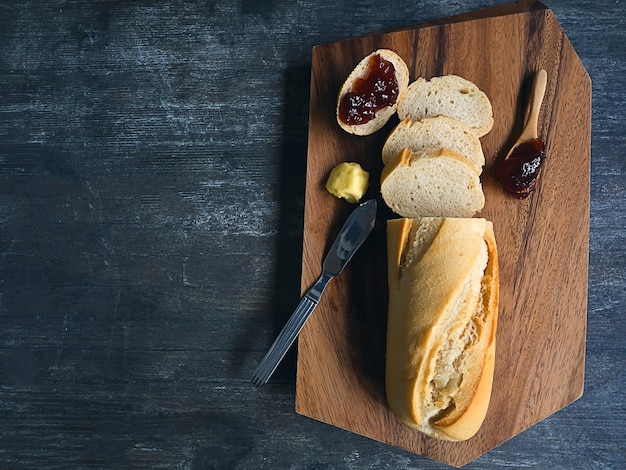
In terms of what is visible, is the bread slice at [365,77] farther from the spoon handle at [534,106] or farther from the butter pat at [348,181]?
the spoon handle at [534,106]

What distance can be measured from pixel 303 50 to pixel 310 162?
0.49 metres

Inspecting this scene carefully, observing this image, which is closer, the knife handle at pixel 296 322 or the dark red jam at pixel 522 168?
the dark red jam at pixel 522 168

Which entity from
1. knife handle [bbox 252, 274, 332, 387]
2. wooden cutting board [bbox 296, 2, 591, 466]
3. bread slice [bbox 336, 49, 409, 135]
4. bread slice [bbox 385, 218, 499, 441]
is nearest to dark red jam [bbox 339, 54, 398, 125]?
bread slice [bbox 336, 49, 409, 135]

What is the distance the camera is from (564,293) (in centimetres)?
201

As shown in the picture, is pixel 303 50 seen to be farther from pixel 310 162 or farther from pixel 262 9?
pixel 310 162

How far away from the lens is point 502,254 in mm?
2016

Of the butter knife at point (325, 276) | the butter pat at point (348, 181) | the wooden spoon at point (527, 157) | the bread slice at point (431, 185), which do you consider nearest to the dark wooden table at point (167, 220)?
the butter knife at point (325, 276)

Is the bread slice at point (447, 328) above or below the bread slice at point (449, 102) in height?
below

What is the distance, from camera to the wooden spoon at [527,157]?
1941 mm

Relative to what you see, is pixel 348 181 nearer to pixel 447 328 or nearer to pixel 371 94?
pixel 371 94

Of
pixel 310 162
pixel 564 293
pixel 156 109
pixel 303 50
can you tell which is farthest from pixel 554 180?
pixel 156 109

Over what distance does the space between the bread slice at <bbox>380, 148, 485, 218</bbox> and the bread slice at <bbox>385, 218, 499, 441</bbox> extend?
0.48 feet

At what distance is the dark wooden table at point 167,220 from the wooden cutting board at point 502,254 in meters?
0.14

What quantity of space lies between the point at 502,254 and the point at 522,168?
0.31m
